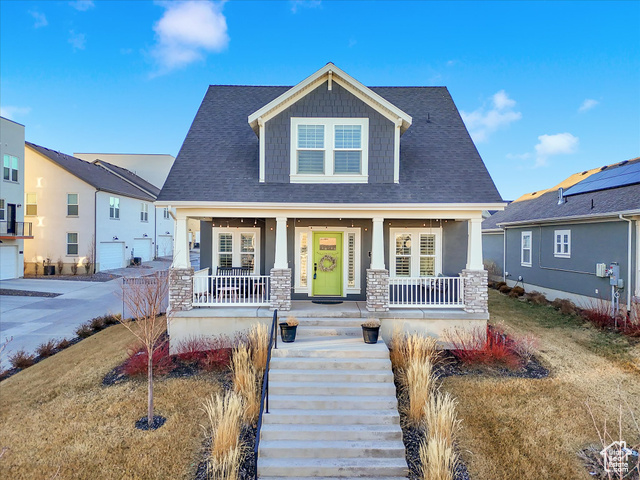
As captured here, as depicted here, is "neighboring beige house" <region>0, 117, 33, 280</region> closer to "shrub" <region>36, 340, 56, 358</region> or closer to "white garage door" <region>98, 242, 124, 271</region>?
"white garage door" <region>98, 242, 124, 271</region>

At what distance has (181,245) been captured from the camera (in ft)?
28.6

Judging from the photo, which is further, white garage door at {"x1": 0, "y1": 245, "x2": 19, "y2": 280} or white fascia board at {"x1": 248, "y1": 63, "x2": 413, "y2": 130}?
white garage door at {"x1": 0, "y1": 245, "x2": 19, "y2": 280}

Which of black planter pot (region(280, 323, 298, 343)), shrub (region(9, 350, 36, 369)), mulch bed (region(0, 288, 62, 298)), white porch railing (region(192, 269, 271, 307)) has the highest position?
white porch railing (region(192, 269, 271, 307))

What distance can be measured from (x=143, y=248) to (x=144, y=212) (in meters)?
3.37

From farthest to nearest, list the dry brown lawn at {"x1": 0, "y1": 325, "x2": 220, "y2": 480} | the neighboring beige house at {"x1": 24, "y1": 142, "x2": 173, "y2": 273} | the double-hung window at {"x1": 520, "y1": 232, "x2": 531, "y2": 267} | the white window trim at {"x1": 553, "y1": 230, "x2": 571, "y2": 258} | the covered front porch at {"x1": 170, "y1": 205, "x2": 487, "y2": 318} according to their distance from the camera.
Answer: the neighboring beige house at {"x1": 24, "y1": 142, "x2": 173, "y2": 273} → the double-hung window at {"x1": 520, "y1": 232, "x2": 531, "y2": 267} → the white window trim at {"x1": 553, "y1": 230, "x2": 571, "y2": 258} → the covered front porch at {"x1": 170, "y1": 205, "x2": 487, "y2": 318} → the dry brown lawn at {"x1": 0, "y1": 325, "x2": 220, "y2": 480}

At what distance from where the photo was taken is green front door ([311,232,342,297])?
416 inches

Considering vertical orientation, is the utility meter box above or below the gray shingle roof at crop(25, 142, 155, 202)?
below

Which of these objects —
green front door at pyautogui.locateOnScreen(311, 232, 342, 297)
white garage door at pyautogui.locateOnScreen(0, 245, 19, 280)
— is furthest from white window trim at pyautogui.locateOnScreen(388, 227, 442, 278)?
white garage door at pyautogui.locateOnScreen(0, 245, 19, 280)

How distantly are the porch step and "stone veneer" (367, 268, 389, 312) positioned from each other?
11.3 feet

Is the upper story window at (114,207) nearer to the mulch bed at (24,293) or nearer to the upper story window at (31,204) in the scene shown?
the upper story window at (31,204)

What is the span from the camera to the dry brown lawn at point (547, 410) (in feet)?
15.8

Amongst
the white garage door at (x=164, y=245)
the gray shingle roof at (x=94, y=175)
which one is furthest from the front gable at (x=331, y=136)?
the white garage door at (x=164, y=245)

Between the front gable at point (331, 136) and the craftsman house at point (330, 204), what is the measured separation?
0.03 meters

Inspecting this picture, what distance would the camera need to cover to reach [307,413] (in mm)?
5695
